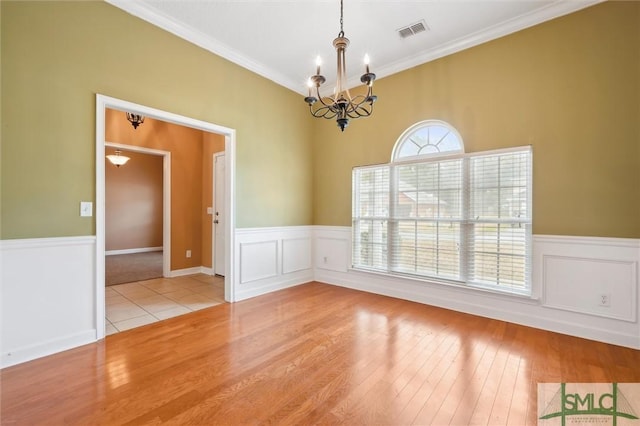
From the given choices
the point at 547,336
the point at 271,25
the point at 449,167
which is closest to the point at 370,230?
the point at 449,167

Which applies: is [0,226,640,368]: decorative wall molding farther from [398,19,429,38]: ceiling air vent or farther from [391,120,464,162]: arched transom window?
[398,19,429,38]: ceiling air vent

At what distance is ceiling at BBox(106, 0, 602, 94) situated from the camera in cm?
290

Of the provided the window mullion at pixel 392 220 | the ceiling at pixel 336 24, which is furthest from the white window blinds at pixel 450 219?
the ceiling at pixel 336 24

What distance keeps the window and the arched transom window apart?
1 centimetres

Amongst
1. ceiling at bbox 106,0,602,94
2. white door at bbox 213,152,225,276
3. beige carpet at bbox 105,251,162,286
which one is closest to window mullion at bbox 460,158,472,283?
ceiling at bbox 106,0,602,94

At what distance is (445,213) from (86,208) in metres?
3.84

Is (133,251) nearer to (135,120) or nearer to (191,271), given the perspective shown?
(191,271)

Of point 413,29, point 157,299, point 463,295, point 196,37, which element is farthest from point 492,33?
point 157,299

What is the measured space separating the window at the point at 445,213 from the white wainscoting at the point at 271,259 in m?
0.91

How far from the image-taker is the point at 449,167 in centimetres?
362

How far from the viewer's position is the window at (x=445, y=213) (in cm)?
320

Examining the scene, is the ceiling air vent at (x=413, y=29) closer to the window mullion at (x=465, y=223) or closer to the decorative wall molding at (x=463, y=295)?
the window mullion at (x=465, y=223)

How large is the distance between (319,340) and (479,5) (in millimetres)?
3650

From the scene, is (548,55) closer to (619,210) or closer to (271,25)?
(619,210)
